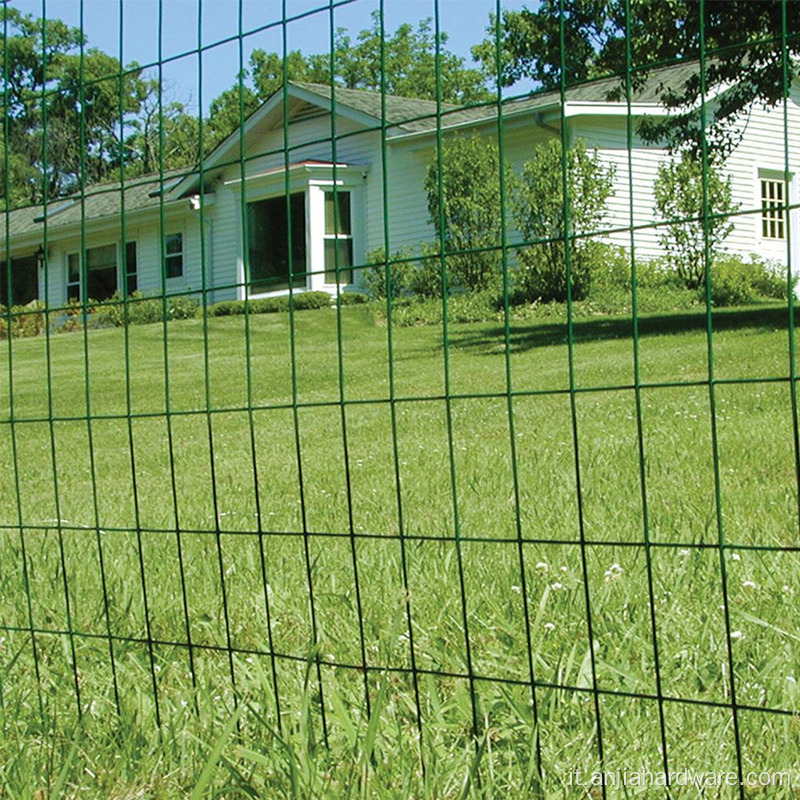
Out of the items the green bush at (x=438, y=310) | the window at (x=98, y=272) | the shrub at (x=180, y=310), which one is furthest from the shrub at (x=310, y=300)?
the window at (x=98, y=272)

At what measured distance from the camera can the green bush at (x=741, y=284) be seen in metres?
14.2

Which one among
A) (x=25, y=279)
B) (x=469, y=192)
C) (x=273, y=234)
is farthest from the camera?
(x=25, y=279)

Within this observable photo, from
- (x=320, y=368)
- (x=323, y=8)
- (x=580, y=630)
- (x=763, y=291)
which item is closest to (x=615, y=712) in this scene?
(x=580, y=630)

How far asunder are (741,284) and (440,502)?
411 inches

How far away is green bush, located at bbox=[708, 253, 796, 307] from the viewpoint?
46.4 feet

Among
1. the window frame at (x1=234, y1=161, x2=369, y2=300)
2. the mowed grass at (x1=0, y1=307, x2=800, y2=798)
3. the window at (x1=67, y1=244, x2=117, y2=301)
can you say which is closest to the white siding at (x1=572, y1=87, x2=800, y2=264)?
the window frame at (x1=234, y1=161, x2=369, y2=300)

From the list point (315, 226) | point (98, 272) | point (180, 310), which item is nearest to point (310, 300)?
point (180, 310)

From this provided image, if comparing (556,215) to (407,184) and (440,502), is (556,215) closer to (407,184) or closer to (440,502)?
(407,184)

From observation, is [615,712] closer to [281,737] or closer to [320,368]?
[281,737]

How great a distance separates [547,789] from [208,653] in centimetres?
130

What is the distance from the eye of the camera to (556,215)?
15.4 m

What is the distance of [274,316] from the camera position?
59.5ft

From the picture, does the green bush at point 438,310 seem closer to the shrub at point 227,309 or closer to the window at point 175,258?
the shrub at point 227,309

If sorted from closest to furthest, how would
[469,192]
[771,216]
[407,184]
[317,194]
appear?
[469,192] < [771,216] < [407,184] < [317,194]
